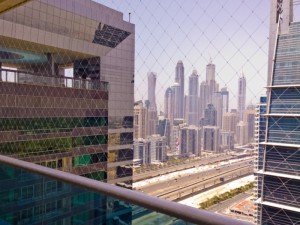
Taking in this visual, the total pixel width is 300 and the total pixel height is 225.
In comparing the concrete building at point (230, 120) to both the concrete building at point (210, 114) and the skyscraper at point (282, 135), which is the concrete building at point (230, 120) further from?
the skyscraper at point (282, 135)

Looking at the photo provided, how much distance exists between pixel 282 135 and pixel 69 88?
17.7 ft

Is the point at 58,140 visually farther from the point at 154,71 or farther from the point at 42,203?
the point at 42,203

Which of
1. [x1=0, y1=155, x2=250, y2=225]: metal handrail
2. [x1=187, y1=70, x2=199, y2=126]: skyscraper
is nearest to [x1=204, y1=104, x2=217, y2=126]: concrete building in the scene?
[x1=187, y1=70, x2=199, y2=126]: skyscraper

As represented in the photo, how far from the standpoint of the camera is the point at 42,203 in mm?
941

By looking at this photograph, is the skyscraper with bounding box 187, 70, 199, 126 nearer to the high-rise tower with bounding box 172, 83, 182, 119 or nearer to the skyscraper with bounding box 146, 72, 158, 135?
the high-rise tower with bounding box 172, 83, 182, 119

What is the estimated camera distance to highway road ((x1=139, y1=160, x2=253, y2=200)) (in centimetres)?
1052

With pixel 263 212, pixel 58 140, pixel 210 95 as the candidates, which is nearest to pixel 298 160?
pixel 263 212

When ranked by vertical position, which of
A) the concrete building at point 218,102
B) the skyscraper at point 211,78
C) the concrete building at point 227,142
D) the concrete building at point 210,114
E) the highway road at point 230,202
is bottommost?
the highway road at point 230,202

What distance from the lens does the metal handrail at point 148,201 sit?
1.49ft

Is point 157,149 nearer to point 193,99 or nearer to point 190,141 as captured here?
point 190,141

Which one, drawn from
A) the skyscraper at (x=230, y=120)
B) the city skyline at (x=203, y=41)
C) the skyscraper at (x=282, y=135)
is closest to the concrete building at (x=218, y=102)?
the skyscraper at (x=230, y=120)

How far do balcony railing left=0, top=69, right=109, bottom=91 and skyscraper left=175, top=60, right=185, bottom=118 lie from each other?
424 cm

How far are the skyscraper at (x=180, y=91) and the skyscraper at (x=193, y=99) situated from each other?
0.38 feet

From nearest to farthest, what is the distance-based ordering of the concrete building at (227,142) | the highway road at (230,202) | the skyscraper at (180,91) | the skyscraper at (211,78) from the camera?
the skyscraper at (211,78) < the skyscraper at (180,91) < the concrete building at (227,142) < the highway road at (230,202)
